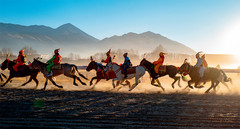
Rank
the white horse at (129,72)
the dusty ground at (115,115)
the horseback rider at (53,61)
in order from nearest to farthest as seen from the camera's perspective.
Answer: the dusty ground at (115,115) → the white horse at (129,72) → the horseback rider at (53,61)

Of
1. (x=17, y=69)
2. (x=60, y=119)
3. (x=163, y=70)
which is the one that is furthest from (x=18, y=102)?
(x=163, y=70)

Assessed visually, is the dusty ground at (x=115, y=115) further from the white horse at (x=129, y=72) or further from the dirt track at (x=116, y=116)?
the white horse at (x=129, y=72)

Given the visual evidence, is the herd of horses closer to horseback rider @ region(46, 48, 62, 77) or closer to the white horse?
the white horse

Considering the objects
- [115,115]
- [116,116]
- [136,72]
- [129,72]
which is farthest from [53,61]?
[116,116]

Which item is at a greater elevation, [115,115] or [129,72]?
[129,72]

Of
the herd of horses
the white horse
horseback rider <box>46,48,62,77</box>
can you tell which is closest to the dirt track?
the herd of horses

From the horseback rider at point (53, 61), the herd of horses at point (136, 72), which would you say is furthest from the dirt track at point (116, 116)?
the horseback rider at point (53, 61)

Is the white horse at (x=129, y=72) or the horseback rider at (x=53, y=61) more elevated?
the horseback rider at (x=53, y=61)

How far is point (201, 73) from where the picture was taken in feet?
37.7

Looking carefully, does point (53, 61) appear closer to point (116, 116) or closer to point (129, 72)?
point (129, 72)

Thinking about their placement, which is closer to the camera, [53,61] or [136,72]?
[136,72]

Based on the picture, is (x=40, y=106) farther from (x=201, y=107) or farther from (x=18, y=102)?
(x=201, y=107)

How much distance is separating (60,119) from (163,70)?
26.8 ft

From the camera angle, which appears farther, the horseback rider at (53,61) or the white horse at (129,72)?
the horseback rider at (53,61)
